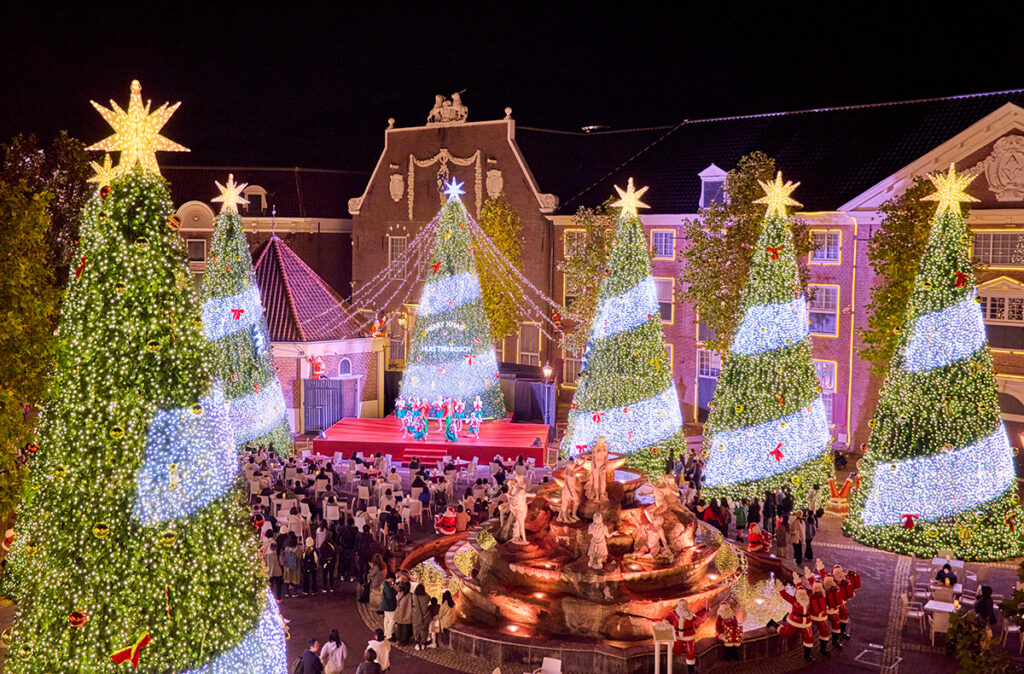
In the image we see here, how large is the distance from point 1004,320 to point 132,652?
3091cm

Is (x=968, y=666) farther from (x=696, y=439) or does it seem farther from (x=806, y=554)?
(x=696, y=439)

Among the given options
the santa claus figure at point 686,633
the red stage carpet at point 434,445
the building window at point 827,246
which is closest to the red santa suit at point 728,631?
the santa claus figure at point 686,633

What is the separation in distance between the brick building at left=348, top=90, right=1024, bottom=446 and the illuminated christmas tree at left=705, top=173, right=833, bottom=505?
32.3 ft

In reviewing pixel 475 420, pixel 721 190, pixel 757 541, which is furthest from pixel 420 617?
pixel 721 190

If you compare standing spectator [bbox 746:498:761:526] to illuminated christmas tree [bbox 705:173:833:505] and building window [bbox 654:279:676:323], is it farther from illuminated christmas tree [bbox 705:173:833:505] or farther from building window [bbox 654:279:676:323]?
building window [bbox 654:279:676:323]

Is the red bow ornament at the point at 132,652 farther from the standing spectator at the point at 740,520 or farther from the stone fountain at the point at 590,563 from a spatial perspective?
the standing spectator at the point at 740,520

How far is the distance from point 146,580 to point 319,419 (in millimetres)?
27703

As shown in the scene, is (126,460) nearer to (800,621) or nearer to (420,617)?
(420,617)

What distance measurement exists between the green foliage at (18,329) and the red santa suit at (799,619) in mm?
15471

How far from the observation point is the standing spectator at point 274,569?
857 inches

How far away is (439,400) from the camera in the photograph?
38.4m

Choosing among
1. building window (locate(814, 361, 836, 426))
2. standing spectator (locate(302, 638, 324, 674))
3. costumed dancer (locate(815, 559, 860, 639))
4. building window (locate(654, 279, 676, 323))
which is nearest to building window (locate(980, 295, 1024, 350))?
building window (locate(814, 361, 836, 426))

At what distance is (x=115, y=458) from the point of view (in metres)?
13.2

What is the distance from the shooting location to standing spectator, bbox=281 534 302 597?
875 inches
